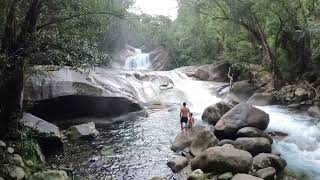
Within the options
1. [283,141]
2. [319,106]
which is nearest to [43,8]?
[283,141]

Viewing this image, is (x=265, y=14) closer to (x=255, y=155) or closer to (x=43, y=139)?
(x=255, y=155)

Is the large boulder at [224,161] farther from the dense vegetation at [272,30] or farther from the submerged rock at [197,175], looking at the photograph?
the dense vegetation at [272,30]

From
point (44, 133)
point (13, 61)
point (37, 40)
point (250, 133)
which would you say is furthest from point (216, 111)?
point (13, 61)

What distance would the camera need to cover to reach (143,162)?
14594 mm

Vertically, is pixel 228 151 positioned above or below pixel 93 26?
below

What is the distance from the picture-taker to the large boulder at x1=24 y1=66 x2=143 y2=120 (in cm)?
1975

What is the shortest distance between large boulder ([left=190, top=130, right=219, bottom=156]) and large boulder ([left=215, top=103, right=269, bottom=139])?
1.68 meters

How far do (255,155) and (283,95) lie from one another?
12.0m

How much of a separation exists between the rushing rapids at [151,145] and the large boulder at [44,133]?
760 mm

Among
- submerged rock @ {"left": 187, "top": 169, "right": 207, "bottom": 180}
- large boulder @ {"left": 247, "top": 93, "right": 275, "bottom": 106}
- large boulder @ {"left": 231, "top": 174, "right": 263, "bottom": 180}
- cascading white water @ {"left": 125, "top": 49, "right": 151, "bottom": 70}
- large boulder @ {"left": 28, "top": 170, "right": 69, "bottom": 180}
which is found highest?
cascading white water @ {"left": 125, "top": 49, "right": 151, "bottom": 70}

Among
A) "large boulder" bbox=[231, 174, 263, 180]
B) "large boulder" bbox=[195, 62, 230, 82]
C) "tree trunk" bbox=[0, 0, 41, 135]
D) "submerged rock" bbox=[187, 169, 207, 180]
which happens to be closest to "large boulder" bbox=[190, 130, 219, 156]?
"submerged rock" bbox=[187, 169, 207, 180]

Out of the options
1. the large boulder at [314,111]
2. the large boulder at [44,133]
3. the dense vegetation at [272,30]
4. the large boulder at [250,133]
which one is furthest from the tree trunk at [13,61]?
the dense vegetation at [272,30]

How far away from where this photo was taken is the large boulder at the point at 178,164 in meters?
13.5

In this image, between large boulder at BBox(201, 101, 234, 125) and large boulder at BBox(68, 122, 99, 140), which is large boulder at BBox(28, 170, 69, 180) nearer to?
large boulder at BBox(68, 122, 99, 140)
